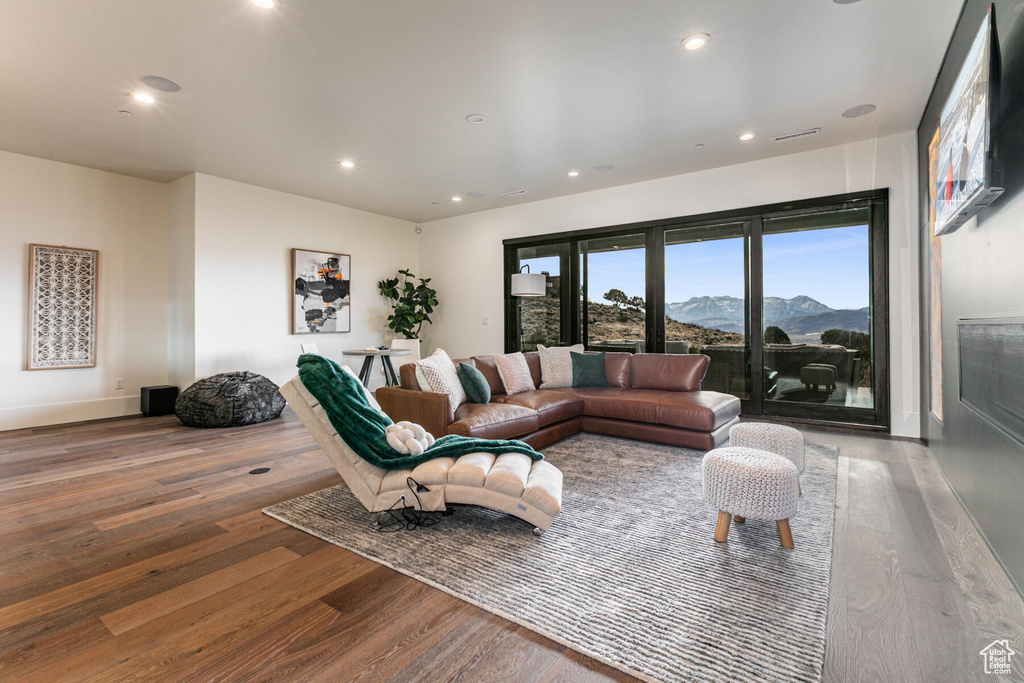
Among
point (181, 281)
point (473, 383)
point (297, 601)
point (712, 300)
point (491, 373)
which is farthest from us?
point (181, 281)

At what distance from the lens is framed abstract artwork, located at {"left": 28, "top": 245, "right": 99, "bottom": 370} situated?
5184 mm

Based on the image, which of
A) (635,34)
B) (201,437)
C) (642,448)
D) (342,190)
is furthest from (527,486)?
(342,190)

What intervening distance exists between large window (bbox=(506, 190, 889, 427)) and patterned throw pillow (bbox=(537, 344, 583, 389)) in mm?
1477

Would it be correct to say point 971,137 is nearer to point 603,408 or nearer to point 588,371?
point 603,408

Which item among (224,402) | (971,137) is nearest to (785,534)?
(971,137)

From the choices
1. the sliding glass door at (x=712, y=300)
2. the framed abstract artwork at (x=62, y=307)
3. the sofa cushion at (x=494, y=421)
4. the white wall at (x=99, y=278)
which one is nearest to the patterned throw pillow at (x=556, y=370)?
the sofa cushion at (x=494, y=421)

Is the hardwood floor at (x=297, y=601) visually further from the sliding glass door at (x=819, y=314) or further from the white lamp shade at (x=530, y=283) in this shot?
the white lamp shade at (x=530, y=283)

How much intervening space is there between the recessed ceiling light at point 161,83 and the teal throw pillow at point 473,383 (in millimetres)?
3096

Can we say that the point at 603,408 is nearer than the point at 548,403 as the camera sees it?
No

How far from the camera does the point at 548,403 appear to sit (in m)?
4.34

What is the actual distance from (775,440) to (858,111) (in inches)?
122

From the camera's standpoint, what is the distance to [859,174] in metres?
4.79

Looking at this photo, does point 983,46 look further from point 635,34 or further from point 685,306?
point 685,306

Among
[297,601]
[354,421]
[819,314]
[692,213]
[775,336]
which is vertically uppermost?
[692,213]
